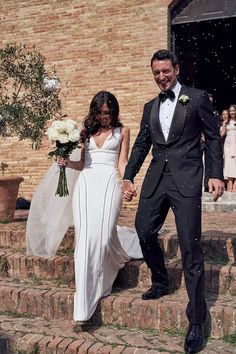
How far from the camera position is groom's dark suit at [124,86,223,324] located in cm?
333

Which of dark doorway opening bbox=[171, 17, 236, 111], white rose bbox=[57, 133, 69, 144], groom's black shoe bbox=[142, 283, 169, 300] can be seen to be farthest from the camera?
dark doorway opening bbox=[171, 17, 236, 111]

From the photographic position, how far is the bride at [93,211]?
12.8 feet

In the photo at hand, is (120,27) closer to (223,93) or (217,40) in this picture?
(217,40)

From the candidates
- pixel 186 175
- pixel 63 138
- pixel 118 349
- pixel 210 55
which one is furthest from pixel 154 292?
pixel 210 55

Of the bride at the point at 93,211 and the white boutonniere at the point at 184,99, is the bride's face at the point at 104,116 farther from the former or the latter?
the white boutonniere at the point at 184,99

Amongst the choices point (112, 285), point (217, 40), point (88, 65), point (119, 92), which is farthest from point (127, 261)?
point (217, 40)

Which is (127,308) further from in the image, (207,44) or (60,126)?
(207,44)

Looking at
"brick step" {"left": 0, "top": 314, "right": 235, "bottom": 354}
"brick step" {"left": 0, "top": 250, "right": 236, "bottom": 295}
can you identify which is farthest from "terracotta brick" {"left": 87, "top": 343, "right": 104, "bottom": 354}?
"brick step" {"left": 0, "top": 250, "right": 236, "bottom": 295}

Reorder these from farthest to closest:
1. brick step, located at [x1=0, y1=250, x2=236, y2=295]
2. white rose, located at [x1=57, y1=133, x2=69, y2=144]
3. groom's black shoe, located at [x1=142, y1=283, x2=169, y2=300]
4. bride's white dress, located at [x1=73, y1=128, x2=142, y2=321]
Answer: white rose, located at [x1=57, y1=133, x2=69, y2=144]
brick step, located at [x1=0, y1=250, x2=236, y2=295]
groom's black shoe, located at [x1=142, y1=283, x2=169, y2=300]
bride's white dress, located at [x1=73, y1=128, x2=142, y2=321]

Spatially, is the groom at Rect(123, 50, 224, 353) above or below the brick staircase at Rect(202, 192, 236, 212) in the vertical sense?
above

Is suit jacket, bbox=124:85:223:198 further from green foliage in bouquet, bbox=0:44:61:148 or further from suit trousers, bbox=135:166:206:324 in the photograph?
green foliage in bouquet, bbox=0:44:61:148

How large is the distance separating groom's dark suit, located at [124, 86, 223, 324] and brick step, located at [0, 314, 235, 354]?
344 millimetres

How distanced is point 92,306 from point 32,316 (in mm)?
Answer: 749

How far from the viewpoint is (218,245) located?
15.3 ft
